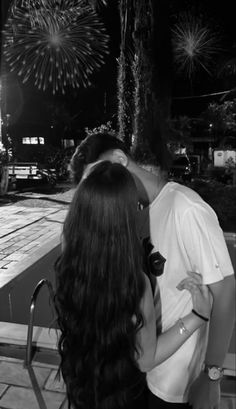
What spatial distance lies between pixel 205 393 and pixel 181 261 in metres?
0.49

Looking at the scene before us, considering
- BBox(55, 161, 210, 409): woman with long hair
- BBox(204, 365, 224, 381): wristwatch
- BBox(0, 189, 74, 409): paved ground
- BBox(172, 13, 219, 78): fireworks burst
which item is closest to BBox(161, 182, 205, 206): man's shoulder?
BBox(55, 161, 210, 409): woman with long hair

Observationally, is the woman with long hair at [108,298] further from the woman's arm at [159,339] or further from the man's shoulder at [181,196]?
the man's shoulder at [181,196]

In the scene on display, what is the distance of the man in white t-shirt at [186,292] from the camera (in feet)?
4.54

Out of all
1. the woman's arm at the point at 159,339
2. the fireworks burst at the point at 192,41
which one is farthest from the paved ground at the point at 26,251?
the fireworks burst at the point at 192,41

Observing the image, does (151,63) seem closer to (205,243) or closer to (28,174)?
(205,243)

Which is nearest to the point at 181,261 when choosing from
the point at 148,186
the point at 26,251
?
the point at 148,186

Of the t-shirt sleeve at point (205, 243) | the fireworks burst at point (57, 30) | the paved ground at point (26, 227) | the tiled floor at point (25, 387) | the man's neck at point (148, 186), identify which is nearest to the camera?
the t-shirt sleeve at point (205, 243)

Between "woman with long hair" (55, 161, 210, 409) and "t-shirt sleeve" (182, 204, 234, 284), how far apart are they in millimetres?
59

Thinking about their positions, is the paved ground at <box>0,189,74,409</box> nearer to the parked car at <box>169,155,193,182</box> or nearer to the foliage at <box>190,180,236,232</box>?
the foliage at <box>190,180,236,232</box>

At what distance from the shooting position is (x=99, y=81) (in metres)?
22.5

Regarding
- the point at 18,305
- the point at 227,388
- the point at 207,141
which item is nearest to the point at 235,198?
the point at 18,305

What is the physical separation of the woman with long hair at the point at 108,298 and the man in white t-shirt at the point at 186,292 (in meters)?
0.07

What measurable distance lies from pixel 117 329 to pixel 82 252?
267mm

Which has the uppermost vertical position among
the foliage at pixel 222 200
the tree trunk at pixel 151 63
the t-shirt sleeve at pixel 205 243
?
the tree trunk at pixel 151 63
